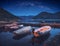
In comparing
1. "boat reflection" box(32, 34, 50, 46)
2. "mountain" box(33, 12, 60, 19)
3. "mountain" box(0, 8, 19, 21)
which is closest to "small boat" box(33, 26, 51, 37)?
"boat reflection" box(32, 34, 50, 46)

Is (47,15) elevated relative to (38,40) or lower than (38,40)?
elevated

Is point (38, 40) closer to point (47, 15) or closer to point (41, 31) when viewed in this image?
point (41, 31)

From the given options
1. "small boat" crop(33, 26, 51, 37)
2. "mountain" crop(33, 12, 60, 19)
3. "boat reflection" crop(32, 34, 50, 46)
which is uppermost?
"mountain" crop(33, 12, 60, 19)

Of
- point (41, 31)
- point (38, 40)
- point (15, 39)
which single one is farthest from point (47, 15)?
point (15, 39)

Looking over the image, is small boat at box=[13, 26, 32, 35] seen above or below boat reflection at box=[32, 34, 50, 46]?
above

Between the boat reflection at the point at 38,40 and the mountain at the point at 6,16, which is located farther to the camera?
the mountain at the point at 6,16

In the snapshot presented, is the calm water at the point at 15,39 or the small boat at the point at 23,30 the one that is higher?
the small boat at the point at 23,30

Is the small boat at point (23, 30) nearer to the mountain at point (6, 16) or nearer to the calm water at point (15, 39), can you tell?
the calm water at point (15, 39)

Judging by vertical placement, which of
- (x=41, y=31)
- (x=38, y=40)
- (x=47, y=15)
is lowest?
(x=38, y=40)

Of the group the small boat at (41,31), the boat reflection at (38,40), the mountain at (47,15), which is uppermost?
the mountain at (47,15)

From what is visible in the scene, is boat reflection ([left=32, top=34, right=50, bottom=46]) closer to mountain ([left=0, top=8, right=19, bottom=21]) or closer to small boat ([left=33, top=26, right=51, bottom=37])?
small boat ([left=33, top=26, right=51, bottom=37])

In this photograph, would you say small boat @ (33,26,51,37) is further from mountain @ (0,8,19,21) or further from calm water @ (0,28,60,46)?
mountain @ (0,8,19,21)

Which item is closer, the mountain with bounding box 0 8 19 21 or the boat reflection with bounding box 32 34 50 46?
the boat reflection with bounding box 32 34 50 46

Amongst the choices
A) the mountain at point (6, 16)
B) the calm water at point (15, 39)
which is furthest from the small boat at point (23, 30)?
the mountain at point (6, 16)
